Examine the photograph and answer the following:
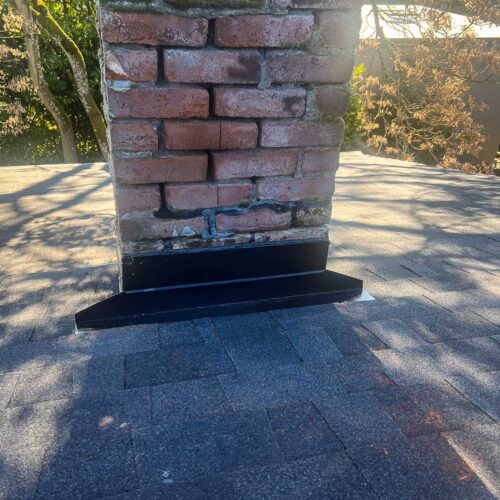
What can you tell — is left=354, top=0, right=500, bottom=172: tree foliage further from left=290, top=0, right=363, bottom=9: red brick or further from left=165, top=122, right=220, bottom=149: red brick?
left=165, top=122, right=220, bottom=149: red brick

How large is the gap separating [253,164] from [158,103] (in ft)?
1.20

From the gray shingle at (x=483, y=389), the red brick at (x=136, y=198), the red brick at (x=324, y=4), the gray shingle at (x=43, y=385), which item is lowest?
the gray shingle at (x=43, y=385)

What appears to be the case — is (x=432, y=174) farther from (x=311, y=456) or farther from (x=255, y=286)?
(x=311, y=456)

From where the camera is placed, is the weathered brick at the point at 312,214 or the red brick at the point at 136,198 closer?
the red brick at the point at 136,198

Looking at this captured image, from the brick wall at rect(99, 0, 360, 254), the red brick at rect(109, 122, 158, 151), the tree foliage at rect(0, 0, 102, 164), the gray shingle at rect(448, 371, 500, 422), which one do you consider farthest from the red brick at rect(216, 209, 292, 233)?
the tree foliage at rect(0, 0, 102, 164)

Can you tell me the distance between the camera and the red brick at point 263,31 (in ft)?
4.03

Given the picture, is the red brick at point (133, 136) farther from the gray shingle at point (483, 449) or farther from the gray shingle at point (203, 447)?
the gray shingle at point (483, 449)

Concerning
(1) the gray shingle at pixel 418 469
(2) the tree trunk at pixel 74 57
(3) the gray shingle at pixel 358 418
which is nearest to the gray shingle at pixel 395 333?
(3) the gray shingle at pixel 358 418

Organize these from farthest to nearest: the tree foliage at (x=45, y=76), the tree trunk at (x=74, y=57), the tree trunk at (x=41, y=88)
Answer: the tree foliage at (x=45, y=76) → the tree trunk at (x=74, y=57) → the tree trunk at (x=41, y=88)

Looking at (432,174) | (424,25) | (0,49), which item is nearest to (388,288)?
(432,174)

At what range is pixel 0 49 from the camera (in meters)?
8.61

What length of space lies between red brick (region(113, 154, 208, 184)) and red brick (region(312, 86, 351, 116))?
0.42 metres

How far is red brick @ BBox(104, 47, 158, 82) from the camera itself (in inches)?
45.8

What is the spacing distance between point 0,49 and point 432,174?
879cm
